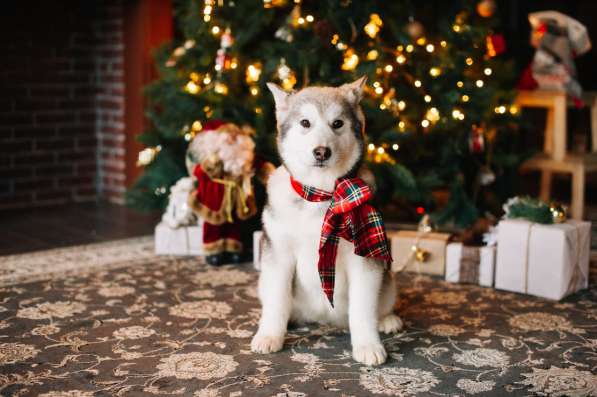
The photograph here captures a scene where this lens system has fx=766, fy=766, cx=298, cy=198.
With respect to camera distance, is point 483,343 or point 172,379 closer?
point 172,379

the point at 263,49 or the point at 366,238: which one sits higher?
the point at 263,49

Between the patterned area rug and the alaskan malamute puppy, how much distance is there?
0.11 m

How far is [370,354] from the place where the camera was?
2.37 meters

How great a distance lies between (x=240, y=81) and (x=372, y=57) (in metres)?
0.74

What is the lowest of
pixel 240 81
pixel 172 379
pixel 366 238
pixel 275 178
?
pixel 172 379

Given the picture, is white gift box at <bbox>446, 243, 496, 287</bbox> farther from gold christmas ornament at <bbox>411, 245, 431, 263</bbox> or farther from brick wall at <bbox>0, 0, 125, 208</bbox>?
brick wall at <bbox>0, 0, 125, 208</bbox>

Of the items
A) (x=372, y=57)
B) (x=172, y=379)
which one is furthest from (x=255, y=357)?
(x=372, y=57)

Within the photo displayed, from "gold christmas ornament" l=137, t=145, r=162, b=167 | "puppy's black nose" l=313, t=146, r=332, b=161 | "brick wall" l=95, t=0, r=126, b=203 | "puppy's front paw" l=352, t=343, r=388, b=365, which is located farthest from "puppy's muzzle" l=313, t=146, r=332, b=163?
"brick wall" l=95, t=0, r=126, b=203

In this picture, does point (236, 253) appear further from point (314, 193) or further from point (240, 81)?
point (314, 193)

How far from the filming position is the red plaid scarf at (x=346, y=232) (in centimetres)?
239

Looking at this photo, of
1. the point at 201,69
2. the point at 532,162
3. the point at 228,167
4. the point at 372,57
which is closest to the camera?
the point at 228,167

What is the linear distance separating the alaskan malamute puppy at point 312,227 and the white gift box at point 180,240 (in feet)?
4.32

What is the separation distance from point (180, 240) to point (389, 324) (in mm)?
1471

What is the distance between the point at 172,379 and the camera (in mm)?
2260
